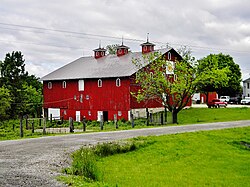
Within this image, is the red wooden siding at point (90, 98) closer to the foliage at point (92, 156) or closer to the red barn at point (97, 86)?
the red barn at point (97, 86)

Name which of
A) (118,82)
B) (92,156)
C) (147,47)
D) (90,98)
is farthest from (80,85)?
(92,156)

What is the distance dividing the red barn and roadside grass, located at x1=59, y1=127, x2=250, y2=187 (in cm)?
2403

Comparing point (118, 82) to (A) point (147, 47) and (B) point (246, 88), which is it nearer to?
(A) point (147, 47)

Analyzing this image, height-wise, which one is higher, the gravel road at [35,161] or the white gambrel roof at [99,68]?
the white gambrel roof at [99,68]

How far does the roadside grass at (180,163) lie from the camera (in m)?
12.9

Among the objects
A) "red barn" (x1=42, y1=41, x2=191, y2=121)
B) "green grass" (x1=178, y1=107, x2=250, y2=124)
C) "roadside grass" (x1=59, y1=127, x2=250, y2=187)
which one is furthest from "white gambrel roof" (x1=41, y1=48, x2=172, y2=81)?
"roadside grass" (x1=59, y1=127, x2=250, y2=187)

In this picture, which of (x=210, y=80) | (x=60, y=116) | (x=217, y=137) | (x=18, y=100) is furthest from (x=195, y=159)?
(x=18, y=100)

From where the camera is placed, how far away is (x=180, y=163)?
1622 cm

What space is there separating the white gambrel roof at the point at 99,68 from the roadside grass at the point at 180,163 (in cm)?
2517

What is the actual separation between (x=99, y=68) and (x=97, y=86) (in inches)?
119

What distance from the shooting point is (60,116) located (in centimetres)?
5300

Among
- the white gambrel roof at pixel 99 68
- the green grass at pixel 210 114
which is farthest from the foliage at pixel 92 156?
the white gambrel roof at pixel 99 68

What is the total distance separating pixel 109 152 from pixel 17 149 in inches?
146

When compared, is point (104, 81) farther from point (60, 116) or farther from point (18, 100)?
point (18, 100)
